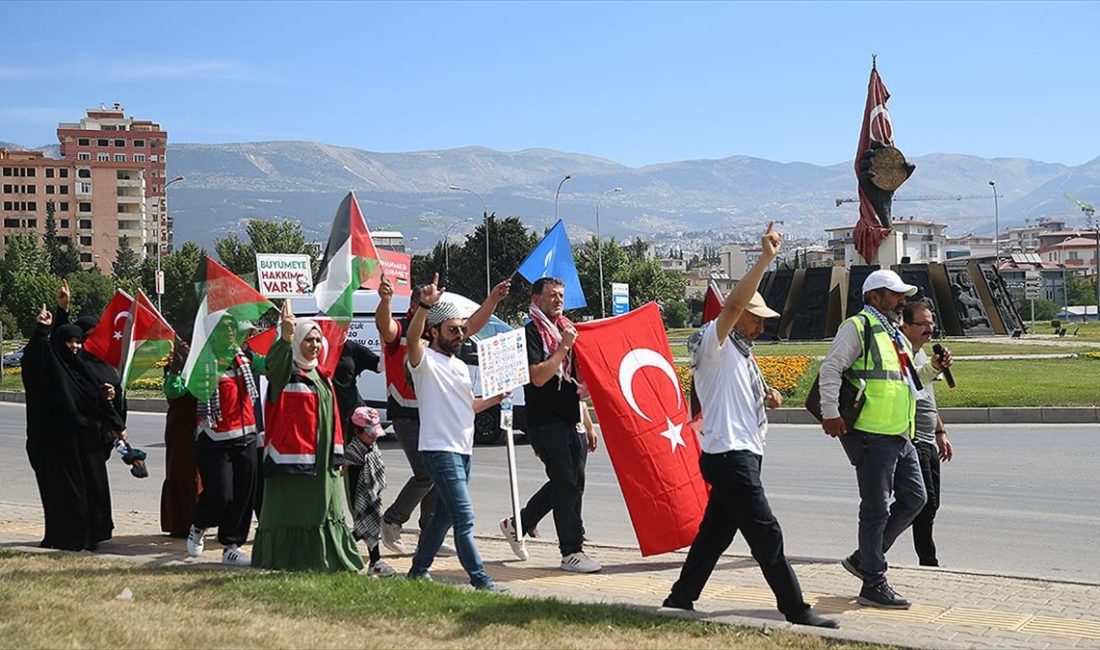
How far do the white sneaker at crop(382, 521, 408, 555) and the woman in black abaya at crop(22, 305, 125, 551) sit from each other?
1971mm

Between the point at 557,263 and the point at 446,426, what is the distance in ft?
8.51

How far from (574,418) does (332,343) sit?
5.31 ft

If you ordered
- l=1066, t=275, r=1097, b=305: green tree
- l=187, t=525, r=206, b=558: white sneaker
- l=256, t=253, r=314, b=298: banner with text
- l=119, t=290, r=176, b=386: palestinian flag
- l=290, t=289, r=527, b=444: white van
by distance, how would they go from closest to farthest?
l=187, t=525, r=206, b=558: white sneaker < l=256, t=253, r=314, b=298: banner with text < l=119, t=290, r=176, b=386: palestinian flag < l=290, t=289, r=527, b=444: white van < l=1066, t=275, r=1097, b=305: green tree

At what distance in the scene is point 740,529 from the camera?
6734 mm

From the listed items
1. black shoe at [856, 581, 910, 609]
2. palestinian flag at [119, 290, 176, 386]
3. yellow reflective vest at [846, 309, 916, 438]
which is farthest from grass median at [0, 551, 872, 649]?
palestinian flag at [119, 290, 176, 386]

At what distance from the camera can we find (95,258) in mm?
151625

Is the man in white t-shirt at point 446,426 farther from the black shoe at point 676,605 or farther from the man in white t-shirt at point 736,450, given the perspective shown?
the man in white t-shirt at point 736,450

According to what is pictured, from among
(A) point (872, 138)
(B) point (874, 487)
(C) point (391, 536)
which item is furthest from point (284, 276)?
(A) point (872, 138)

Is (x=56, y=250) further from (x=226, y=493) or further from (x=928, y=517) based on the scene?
(x=928, y=517)

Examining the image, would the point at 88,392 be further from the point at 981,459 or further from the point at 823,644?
the point at 981,459

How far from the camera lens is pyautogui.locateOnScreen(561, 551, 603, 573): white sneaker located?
8.39m

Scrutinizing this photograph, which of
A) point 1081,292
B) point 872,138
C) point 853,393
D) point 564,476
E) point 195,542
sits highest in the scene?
point 872,138

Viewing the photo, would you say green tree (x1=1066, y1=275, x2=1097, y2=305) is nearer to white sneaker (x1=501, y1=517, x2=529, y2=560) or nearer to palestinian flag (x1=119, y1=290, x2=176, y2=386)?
white sneaker (x1=501, y1=517, x2=529, y2=560)

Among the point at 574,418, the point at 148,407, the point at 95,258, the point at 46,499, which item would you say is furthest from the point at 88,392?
the point at 95,258
